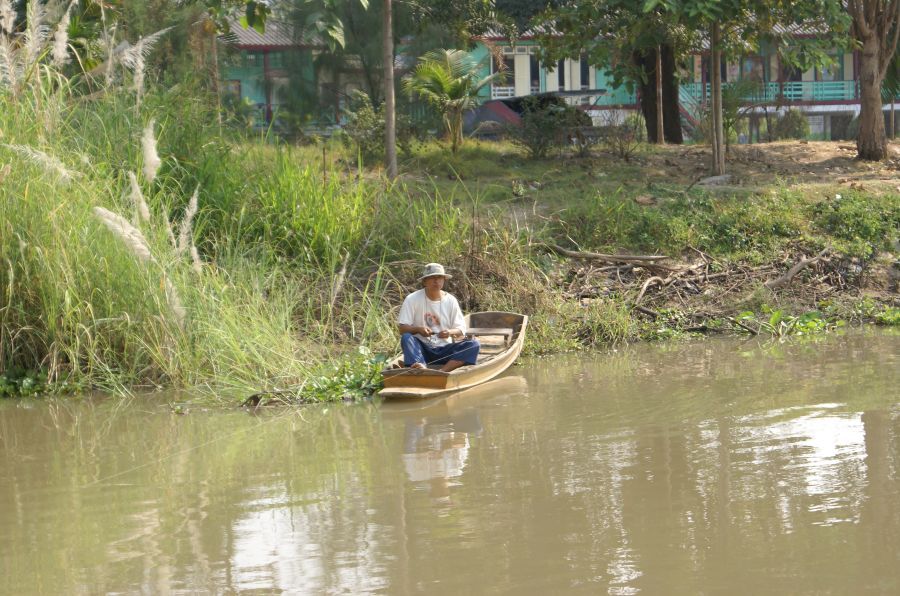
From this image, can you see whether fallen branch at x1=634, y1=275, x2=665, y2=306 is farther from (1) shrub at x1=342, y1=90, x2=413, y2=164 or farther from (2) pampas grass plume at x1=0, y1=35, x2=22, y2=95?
(2) pampas grass plume at x1=0, y1=35, x2=22, y2=95

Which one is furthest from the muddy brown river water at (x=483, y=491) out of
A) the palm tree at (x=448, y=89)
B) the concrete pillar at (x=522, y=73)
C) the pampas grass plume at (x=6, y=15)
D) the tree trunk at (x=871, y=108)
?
the concrete pillar at (x=522, y=73)

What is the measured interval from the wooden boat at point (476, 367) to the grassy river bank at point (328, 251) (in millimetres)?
Answer: 441

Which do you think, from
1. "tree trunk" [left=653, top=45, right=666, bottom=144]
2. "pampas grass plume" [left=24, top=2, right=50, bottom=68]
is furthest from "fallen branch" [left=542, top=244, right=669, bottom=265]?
"tree trunk" [left=653, top=45, right=666, bottom=144]

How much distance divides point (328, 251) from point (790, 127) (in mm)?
17621

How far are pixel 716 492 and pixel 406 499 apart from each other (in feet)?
5.71

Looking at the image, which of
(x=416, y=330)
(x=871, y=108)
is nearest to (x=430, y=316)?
(x=416, y=330)

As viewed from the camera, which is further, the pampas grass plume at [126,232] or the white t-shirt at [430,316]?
the white t-shirt at [430,316]

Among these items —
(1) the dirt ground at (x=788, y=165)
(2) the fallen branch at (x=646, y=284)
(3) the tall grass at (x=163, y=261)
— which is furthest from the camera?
(1) the dirt ground at (x=788, y=165)

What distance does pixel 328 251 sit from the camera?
12.1 meters

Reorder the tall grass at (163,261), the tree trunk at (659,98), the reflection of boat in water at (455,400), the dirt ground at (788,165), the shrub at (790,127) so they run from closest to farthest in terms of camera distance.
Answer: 1. the reflection of boat in water at (455,400)
2. the tall grass at (163,261)
3. the dirt ground at (788,165)
4. the tree trunk at (659,98)
5. the shrub at (790,127)

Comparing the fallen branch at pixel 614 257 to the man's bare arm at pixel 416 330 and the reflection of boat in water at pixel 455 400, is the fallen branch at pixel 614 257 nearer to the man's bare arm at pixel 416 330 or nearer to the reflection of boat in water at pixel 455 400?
the reflection of boat in water at pixel 455 400

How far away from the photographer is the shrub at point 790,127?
26281 millimetres

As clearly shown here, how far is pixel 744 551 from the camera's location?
5.35m

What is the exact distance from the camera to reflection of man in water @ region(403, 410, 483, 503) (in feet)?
22.9
